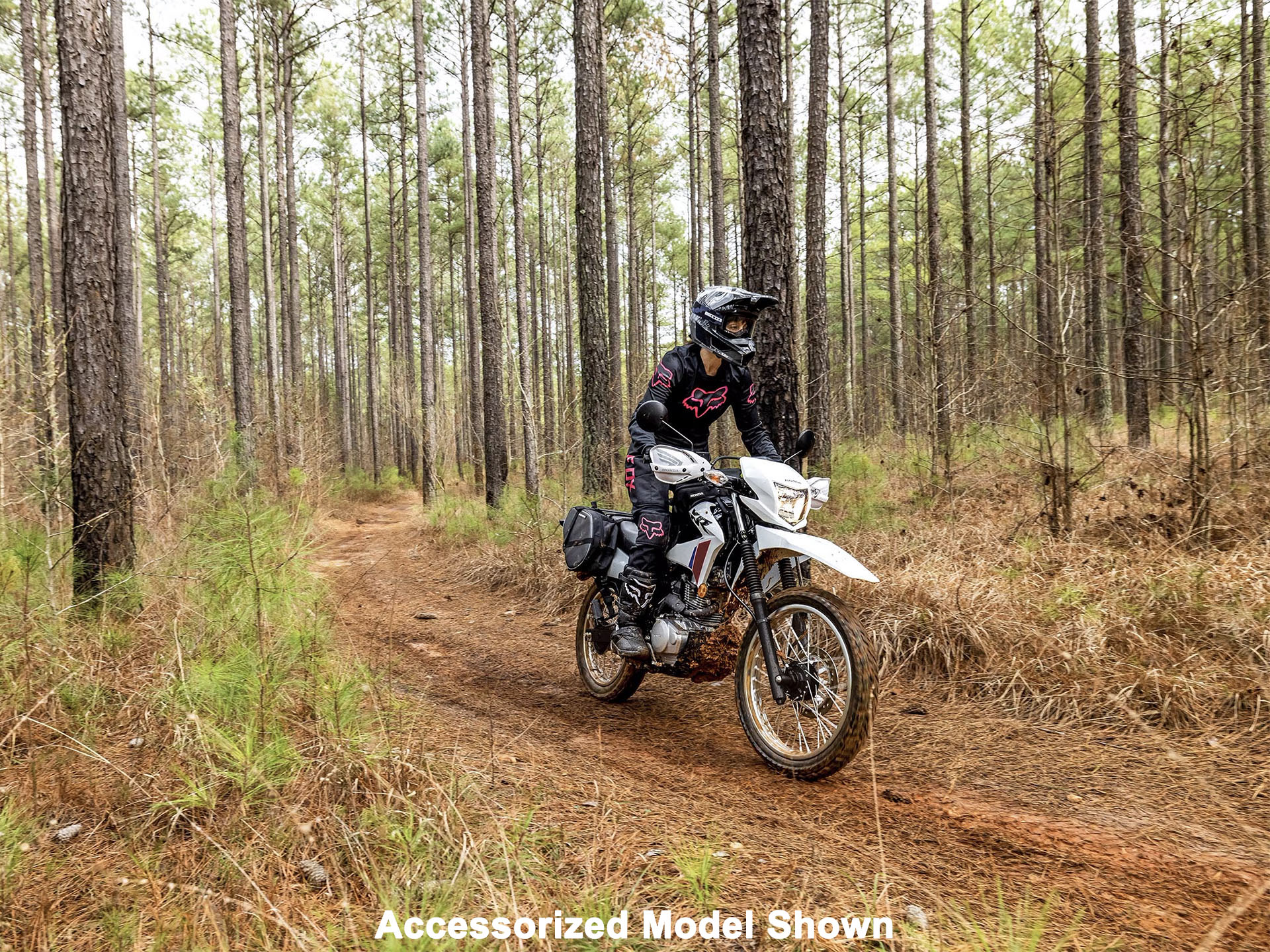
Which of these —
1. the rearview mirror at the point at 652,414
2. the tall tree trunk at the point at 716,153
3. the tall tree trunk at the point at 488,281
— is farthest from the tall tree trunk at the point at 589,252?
the tall tree trunk at the point at 716,153

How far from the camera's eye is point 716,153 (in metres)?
15.8

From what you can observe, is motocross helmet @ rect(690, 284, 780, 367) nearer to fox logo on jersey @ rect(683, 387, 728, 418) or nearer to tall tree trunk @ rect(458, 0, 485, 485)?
fox logo on jersey @ rect(683, 387, 728, 418)

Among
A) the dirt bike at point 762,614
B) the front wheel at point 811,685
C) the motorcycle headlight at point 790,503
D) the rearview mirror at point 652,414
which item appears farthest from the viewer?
the rearview mirror at point 652,414

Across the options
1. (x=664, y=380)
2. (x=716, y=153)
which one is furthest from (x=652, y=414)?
(x=716, y=153)

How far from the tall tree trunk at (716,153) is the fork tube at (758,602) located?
44.7 ft

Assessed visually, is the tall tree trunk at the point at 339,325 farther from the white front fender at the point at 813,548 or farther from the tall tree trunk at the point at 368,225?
the white front fender at the point at 813,548

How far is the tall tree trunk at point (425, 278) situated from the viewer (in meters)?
15.0

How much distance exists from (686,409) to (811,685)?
1.78 m

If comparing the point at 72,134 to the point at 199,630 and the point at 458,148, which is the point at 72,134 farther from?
the point at 458,148

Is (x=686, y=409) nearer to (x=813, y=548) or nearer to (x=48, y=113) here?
(x=813, y=548)

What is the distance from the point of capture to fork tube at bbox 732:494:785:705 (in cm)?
332

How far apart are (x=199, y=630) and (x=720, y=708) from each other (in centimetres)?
320

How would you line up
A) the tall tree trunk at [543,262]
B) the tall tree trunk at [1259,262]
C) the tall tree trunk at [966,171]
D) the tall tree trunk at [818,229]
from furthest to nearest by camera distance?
the tall tree trunk at [543,262]
the tall tree trunk at [966,171]
the tall tree trunk at [818,229]
the tall tree trunk at [1259,262]

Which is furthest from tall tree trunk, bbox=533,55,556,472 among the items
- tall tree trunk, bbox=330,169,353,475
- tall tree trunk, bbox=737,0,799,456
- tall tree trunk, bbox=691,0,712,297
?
tall tree trunk, bbox=737,0,799,456
